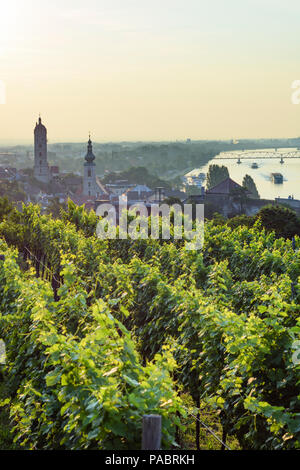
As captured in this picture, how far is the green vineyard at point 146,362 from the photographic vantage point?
363 centimetres

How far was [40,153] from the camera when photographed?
350 ft

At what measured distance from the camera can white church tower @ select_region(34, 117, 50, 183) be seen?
4107 inches

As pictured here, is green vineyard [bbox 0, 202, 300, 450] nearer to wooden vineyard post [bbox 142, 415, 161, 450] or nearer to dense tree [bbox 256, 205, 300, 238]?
wooden vineyard post [bbox 142, 415, 161, 450]

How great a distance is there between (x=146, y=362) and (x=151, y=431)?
12.0 feet

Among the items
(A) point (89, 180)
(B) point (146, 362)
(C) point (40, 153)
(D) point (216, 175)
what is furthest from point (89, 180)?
(B) point (146, 362)

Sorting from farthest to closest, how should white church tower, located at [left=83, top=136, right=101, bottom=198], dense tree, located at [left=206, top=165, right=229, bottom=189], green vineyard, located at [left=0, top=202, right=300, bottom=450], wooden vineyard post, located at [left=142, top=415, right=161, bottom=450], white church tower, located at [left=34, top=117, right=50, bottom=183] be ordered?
dense tree, located at [left=206, top=165, right=229, bottom=189] < white church tower, located at [left=34, top=117, right=50, bottom=183] < white church tower, located at [left=83, top=136, right=101, bottom=198] < green vineyard, located at [left=0, top=202, right=300, bottom=450] < wooden vineyard post, located at [left=142, top=415, right=161, bottom=450]

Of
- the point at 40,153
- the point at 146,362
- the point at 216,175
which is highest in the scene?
the point at 40,153

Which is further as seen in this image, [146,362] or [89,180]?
[89,180]

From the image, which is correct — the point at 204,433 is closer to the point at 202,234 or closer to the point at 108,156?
the point at 202,234

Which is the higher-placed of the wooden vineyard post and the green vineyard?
the wooden vineyard post

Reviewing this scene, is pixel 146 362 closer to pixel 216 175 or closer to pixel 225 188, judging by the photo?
pixel 225 188

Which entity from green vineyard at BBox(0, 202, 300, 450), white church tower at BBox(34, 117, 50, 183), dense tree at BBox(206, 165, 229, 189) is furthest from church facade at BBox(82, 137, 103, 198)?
green vineyard at BBox(0, 202, 300, 450)

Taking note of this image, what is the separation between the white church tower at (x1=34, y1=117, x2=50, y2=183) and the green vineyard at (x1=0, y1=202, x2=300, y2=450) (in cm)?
9856
